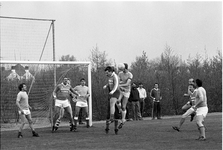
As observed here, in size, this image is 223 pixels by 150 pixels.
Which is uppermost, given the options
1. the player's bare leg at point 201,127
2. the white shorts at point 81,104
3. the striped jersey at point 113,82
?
the striped jersey at point 113,82

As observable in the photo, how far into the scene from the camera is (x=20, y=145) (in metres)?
13.1

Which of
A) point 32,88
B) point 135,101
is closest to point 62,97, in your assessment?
point 32,88

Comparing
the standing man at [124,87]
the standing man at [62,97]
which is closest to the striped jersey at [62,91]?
the standing man at [62,97]

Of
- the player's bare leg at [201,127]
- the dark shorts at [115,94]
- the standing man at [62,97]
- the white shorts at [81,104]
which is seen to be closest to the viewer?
the player's bare leg at [201,127]

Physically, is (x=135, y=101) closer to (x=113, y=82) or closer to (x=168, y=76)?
(x=168, y=76)

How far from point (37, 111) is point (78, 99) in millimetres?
1927

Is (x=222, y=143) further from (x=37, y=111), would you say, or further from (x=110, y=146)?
(x=37, y=111)

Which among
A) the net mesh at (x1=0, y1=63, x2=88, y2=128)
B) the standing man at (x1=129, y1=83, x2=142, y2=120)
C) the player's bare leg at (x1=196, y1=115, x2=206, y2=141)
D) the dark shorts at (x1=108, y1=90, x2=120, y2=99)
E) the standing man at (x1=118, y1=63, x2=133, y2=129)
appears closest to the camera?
the player's bare leg at (x1=196, y1=115, x2=206, y2=141)

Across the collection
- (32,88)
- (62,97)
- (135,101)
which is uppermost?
(32,88)

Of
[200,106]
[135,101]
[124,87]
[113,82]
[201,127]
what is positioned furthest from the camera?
[135,101]

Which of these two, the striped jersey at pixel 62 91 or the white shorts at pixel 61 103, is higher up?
the striped jersey at pixel 62 91

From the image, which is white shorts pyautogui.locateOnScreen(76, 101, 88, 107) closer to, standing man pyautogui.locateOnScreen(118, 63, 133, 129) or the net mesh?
the net mesh

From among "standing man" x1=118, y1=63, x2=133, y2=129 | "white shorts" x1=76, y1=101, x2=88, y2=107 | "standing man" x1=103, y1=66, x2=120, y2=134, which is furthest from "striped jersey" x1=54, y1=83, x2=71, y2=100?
"standing man" x1=103, y1=66, x2=120, y2=134

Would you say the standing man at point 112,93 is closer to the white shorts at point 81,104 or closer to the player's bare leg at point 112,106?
the player's bare leg at point 112,106
